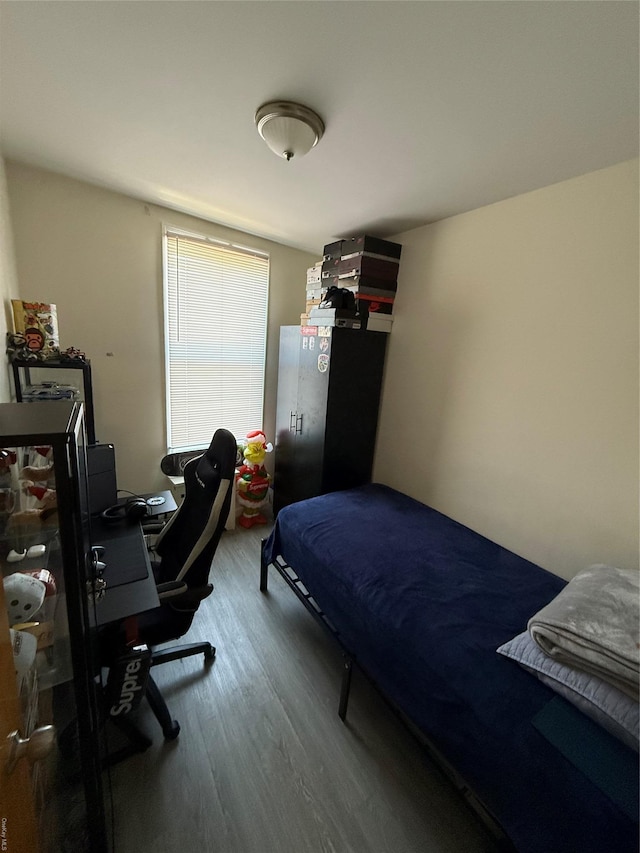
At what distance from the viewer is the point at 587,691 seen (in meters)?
0.89

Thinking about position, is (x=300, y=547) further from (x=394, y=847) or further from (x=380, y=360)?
(x=380, y=360)

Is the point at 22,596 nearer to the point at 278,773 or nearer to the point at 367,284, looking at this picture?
the point at 278,773

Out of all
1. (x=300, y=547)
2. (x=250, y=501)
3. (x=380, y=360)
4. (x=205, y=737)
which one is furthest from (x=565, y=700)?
(x=250, y=501)

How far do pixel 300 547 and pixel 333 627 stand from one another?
427mm

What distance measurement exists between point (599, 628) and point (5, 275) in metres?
2.90

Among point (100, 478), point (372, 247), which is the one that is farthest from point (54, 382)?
point (372, 247)

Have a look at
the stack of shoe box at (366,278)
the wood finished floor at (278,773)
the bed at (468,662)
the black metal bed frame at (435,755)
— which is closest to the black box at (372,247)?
the stack of shoe box at (366,278)

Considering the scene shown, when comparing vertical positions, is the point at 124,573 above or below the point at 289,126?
below

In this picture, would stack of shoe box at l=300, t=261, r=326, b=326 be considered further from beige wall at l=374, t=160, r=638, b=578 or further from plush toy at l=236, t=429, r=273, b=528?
plush toy at l=236, t=429, r=273, b=528

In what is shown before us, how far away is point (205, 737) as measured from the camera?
1.32 meters

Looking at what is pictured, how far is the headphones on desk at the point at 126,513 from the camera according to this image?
152cm

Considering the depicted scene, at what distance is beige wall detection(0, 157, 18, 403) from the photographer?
57.6 inches

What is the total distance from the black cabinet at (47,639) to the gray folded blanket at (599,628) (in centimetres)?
135

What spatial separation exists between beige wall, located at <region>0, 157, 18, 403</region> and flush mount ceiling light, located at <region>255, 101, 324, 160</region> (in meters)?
1.42
